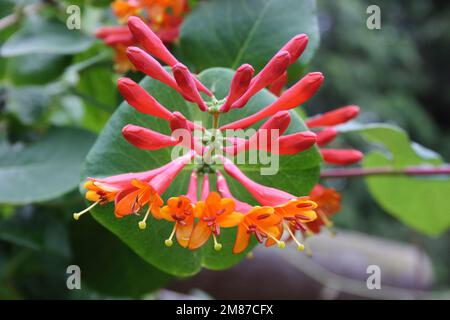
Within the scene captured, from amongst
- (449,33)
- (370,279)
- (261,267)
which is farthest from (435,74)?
(370,279)

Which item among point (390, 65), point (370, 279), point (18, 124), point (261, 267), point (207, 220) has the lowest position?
point (261, 267)

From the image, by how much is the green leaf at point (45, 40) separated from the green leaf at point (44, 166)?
0.14 metres

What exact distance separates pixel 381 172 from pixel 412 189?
22cm

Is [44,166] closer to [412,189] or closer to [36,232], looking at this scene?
[36,232]

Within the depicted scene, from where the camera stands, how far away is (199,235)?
0.59 metres

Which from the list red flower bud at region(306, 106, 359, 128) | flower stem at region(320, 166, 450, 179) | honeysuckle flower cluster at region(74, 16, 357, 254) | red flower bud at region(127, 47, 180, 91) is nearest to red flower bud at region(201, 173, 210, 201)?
honeysuckle flower cluster at region(74, 16, 357, 254)

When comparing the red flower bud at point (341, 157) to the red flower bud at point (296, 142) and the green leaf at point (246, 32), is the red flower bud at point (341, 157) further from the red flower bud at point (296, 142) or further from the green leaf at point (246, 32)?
the red flower bud at point (296, 142)

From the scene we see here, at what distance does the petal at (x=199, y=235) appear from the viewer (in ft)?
1.91

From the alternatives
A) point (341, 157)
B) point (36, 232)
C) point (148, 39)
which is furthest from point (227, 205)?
point (36, 232)

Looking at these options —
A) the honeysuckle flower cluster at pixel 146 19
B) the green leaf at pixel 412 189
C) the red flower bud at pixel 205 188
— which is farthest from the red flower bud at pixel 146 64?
the green leaf at pixel 412 189

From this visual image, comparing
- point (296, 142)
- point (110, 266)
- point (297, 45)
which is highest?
point (297, 45)
